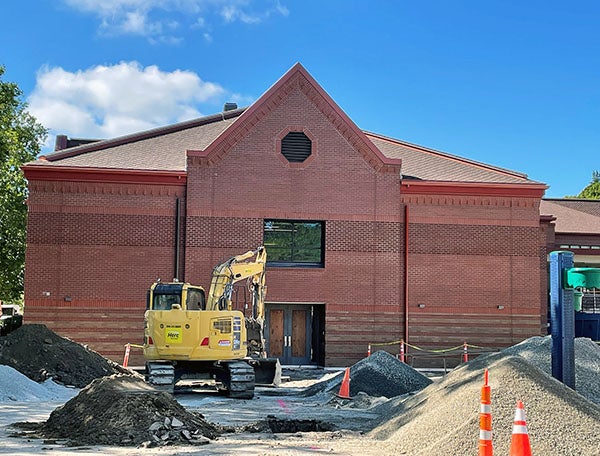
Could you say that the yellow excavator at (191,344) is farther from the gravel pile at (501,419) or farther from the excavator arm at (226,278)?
the gravel pile at (501,419)

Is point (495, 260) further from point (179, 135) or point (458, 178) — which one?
point (179, 135)

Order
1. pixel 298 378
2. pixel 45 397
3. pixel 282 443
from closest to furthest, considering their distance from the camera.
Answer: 1. pixel 282 443
2. pixel 45 397
3. pixel 298 378

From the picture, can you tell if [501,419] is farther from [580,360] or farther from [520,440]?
[580,360]

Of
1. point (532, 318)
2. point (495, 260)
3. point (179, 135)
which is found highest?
point (179, 135)

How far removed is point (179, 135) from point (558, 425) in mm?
27645

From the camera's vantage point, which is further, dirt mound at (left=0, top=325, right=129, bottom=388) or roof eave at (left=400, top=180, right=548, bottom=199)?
roof eave at (left=400, top=180, right=548, bottom=199)

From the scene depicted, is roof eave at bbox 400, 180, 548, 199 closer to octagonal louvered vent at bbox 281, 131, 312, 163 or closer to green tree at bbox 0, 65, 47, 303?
octagonal louvered vent at bbox 281, 131, 312, 163

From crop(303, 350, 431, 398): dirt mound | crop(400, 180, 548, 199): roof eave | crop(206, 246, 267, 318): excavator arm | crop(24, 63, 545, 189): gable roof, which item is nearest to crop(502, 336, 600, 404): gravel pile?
crop(303, 350, 431, 398): dirt mound

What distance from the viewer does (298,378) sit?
27.0 metres

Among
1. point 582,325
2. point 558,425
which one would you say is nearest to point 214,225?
point 582,325

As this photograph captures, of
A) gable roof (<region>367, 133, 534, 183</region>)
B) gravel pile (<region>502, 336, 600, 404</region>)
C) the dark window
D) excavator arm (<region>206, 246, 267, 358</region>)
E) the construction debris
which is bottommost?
the construction debris

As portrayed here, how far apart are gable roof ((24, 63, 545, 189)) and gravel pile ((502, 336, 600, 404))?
12820 millimetres

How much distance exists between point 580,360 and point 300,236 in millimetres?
14709

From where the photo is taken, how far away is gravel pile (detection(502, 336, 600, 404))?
642 inches
